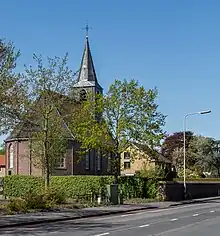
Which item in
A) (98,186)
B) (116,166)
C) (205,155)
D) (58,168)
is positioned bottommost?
(98,186)

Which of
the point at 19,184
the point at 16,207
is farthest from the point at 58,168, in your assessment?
the point at 16,207

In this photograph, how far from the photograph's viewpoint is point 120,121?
4353cm

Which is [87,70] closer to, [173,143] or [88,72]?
[88,72]

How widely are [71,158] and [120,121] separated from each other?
89.4 feet

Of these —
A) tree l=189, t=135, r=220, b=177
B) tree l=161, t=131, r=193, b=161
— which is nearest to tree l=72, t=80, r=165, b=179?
tree l=189, t=135, r=220, b=177

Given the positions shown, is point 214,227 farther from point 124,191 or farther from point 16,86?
point 124,191

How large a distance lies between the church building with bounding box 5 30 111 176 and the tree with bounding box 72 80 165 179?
19651 mm

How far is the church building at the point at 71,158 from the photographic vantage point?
67.9 metres

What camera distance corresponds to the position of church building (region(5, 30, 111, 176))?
67.9 meters

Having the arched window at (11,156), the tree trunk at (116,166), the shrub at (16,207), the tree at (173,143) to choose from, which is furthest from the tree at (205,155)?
the shrub at (16,207)

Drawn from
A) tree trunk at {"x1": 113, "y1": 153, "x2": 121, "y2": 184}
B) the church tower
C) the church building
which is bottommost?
tree trunk at {"x1": 113, "y1": 153, "x2": 121, "y2": 184}

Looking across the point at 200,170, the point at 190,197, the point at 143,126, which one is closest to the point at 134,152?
the point at 143,126

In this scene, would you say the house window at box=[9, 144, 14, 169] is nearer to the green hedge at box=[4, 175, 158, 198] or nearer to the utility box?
the green hedge at box=[4, 175, 158, 198]

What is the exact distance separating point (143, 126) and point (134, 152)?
103 inches
